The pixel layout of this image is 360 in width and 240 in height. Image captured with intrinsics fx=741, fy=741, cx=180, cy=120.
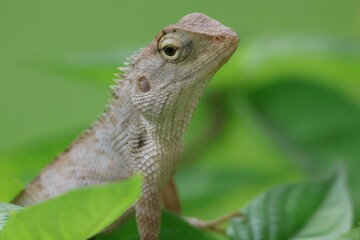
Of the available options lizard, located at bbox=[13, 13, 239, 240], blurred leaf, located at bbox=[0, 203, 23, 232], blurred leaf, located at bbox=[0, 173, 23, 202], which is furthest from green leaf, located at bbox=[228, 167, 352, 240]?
blurred leaf, located at bbox=[0, 203, 23, 232]

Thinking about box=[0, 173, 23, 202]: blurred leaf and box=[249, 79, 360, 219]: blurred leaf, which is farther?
box=[249, 79, 360, 219]: blurred leaf

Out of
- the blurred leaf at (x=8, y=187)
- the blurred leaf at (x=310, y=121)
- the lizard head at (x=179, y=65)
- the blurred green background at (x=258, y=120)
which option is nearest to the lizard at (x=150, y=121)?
the lizard head at (x=179, y=65)

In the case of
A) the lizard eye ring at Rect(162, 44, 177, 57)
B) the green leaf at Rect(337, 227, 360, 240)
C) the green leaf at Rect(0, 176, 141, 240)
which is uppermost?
the lizard eye ring at Rect(162, 44, 177, 57)

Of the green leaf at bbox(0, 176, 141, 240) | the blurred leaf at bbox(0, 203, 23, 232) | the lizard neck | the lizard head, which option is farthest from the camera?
the lizard neck

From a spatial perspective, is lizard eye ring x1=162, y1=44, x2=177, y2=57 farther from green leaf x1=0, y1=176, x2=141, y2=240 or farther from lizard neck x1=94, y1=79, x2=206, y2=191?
green leaf x1=0, y1=176, x2=141, y2=240

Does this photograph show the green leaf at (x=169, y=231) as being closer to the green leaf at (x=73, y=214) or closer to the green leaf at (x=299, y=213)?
the green leaf at (x=299, y=213)

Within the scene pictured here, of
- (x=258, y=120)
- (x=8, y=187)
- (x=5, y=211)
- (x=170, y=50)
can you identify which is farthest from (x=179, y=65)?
(x=258, y=120)

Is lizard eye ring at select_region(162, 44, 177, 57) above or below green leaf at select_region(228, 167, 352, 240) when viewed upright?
above
